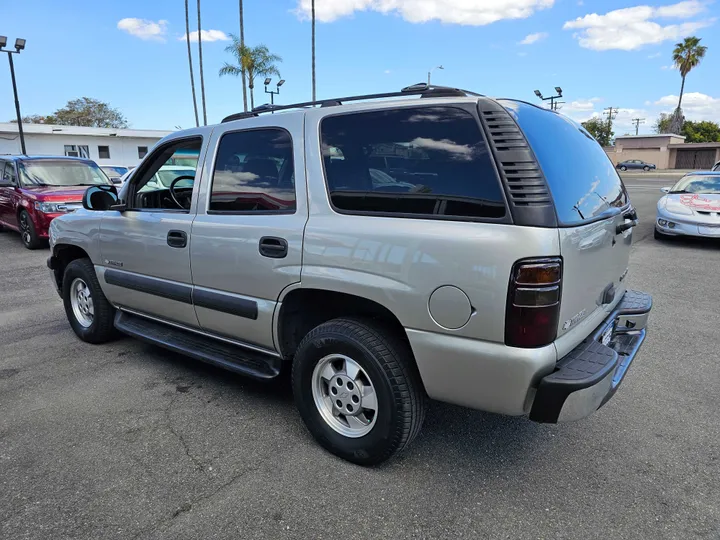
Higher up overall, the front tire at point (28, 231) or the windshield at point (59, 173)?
the windshield at point (59, 173)

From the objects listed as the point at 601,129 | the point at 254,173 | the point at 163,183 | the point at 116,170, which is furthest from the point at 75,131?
the point at 601,129

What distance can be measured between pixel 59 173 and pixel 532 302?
10.8 metres

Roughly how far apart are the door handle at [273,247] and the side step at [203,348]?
695 mm

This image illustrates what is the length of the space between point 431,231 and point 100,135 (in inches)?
1630

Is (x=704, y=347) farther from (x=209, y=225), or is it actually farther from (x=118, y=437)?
(x=118, y=437)

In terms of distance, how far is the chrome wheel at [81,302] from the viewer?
444cm

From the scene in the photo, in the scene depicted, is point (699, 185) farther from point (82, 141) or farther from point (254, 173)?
point (82, 141)

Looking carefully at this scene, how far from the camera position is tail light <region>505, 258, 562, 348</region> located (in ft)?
6.82

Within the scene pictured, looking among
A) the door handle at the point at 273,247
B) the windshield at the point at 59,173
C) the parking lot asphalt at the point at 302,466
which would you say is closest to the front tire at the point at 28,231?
the windshield at the point at 59,173

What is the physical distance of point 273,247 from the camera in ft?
9.29

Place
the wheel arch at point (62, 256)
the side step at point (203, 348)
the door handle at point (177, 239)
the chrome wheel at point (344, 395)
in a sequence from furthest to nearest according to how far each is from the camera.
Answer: the wheel arch at point (62, 256)
the door handle at point (177, 239)
the side step at point (203, 348)
the chrome wheel at point (344, 395)

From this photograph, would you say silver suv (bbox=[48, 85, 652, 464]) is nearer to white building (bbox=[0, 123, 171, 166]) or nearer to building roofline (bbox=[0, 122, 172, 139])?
white building (bbox=[0, 123, 171, 166])

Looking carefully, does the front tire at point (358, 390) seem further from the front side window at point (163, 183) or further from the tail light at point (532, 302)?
the front side window at point (163, 183)

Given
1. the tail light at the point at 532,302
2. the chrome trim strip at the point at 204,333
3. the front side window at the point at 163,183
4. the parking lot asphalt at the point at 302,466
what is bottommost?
the parking lot asphalt at the point at 302,466
